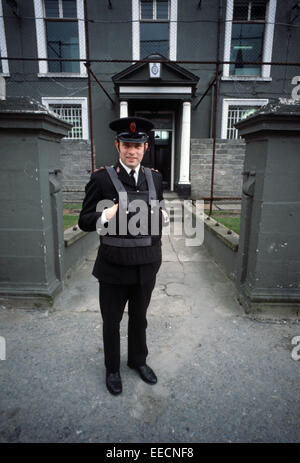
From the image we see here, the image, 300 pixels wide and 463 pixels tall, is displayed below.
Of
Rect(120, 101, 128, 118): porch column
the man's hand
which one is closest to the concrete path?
the man's hand

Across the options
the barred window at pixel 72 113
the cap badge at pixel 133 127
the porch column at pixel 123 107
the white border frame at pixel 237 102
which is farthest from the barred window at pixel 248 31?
the cap badge at pixel 133 127

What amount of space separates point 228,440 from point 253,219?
2.08 metres

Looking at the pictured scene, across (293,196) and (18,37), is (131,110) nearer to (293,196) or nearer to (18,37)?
(18,37)

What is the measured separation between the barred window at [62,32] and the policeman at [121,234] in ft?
36.6

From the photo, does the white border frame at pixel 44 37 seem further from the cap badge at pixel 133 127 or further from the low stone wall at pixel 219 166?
the cap badge at pixel 133 127

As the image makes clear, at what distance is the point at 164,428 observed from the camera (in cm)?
168

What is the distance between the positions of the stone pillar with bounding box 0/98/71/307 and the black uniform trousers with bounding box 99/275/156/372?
1.35 metres

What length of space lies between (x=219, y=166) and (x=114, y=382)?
812 centimetres

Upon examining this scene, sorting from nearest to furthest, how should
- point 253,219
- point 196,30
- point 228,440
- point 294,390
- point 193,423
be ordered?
point 228,440
point 193,423
point 294,390
point 253,219
point 196,30

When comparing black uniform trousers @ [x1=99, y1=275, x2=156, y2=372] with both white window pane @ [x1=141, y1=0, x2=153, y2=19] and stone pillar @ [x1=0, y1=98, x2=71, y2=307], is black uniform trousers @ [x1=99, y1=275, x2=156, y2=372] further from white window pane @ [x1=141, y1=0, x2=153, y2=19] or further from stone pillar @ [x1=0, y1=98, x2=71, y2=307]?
white window pane @ [x1=141, y1=0, x2=153, y2=19]

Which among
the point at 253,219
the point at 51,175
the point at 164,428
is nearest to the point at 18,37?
the point at 51,175

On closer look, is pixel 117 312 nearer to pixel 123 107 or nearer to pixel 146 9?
pixel 123 107

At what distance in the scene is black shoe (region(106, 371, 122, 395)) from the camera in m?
1.94

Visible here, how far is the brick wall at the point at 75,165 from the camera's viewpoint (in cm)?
875
